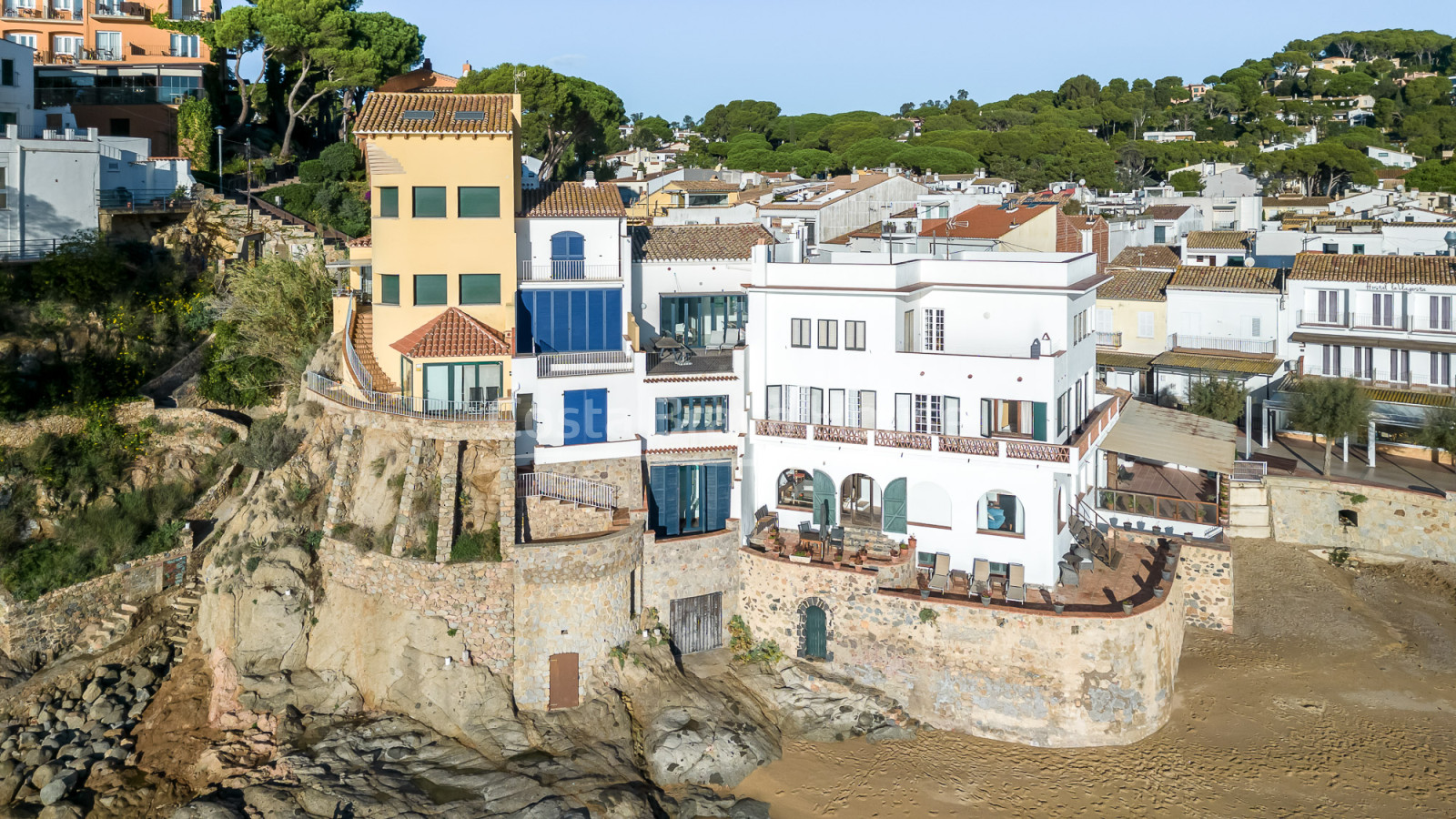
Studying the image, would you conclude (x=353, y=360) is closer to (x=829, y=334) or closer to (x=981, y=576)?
(x=829, y=334)

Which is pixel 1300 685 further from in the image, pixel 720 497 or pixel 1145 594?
pixel 720 497

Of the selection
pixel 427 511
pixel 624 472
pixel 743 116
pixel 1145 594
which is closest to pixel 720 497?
pixel 624 472

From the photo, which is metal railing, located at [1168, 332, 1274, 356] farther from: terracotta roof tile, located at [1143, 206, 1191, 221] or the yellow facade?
the yellow facade

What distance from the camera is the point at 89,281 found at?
120 ft

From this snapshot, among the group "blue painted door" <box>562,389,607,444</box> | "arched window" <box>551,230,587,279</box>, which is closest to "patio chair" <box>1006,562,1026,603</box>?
"blue painted door" <box>562,389,607,444</box>

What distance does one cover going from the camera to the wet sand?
23938mm

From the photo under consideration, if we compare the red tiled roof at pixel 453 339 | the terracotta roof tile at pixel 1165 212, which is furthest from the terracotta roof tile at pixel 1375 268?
the red tiled roof at pixel 453 339

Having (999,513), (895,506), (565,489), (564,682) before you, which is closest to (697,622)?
(564,682)

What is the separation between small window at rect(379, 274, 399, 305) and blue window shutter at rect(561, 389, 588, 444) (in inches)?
239

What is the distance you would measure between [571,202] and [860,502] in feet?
42.3

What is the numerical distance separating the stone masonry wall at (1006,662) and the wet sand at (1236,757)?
0.56m

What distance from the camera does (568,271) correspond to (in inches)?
1307

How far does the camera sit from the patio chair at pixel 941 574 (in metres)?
27.6

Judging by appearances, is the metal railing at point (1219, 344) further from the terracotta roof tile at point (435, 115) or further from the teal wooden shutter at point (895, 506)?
the terracotta roof tile at point (435, 115)
